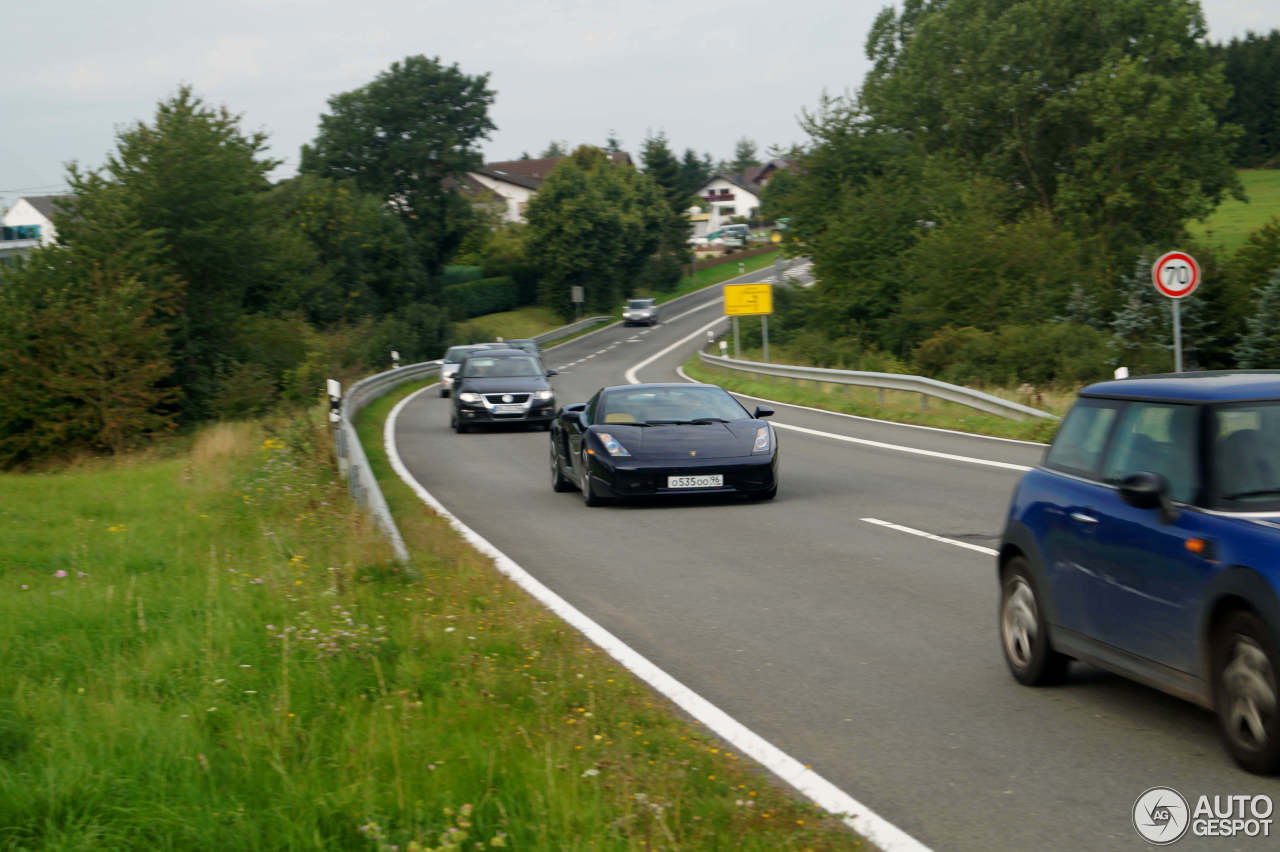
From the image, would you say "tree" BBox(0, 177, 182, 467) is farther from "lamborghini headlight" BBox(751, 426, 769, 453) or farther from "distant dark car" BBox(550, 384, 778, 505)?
"lamborghini headlight" BBox(751, 426, 769, 453)

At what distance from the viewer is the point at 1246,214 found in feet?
274

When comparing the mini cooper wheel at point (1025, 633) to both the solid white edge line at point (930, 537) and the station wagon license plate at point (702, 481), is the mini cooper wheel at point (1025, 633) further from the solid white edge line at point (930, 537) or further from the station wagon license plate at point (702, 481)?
the station wagon license plate at point (702, 481)

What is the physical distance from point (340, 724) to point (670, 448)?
9289 mm

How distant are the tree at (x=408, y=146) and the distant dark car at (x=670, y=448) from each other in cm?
7474

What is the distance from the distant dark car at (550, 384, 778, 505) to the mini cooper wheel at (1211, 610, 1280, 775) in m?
9.43

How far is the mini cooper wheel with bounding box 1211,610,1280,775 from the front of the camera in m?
4.80

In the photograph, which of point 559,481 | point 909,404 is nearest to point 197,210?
point 909,404

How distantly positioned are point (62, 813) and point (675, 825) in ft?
6.83

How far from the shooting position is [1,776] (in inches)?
193

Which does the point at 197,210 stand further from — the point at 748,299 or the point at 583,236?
the point at 583,236

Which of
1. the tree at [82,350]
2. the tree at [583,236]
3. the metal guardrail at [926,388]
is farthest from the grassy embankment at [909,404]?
the tree at [583,236]

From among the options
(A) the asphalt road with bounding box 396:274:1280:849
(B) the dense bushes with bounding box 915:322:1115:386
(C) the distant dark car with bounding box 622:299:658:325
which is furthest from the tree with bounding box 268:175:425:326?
(A) the asphalt road with bounding box 396:274:1280:849

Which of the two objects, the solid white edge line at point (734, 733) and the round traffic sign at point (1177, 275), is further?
the round traffic sign at point (1177, 275)

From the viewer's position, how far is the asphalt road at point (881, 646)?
5.00 metres
